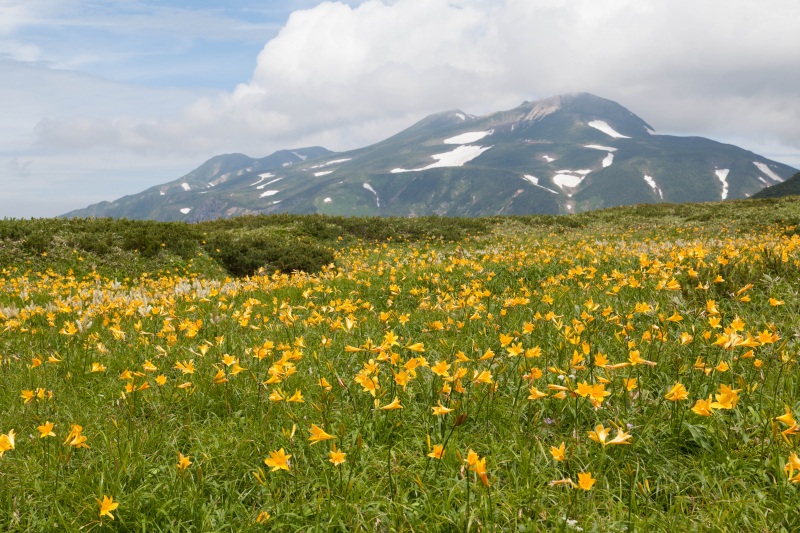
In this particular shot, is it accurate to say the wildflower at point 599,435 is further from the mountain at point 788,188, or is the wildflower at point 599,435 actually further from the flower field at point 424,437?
the mountain at point 788,188

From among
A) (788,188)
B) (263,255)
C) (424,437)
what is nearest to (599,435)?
(424,437)

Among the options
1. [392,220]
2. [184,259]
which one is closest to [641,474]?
[184,259]

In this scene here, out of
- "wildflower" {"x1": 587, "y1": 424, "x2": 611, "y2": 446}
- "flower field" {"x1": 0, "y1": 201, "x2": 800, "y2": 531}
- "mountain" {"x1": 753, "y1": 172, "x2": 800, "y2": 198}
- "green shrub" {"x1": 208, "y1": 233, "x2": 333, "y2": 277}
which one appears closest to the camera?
"wildflower" {"x1": 587, "y1": 424, "x2": 611, "y2": 446}

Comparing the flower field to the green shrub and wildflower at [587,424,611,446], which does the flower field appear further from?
the green shrub

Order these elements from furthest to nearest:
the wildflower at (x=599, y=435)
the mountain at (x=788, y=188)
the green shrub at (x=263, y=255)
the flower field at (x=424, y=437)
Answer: the mountain at (x=788, y=188) < the green shrub at (x=263, y=255) < the flower field at (x=424, y=437) < the wildflower at (x=599, y=435)

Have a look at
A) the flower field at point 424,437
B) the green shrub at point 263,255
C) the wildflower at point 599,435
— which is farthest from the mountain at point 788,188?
the wildflower at point 599,435

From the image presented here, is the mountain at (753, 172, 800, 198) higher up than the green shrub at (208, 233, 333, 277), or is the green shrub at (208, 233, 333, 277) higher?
the mountain at (753, 172, 800, 198)

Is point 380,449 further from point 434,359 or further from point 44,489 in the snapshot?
point 44,489

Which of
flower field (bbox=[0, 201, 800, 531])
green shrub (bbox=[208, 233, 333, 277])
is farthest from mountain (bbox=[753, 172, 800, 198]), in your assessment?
flower field (bbox=[0, 201, 800, 531])

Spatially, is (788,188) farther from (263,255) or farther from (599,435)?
(599,435)

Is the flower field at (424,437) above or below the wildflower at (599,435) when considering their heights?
below

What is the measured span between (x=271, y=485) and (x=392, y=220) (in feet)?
101

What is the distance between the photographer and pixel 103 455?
10.8 ft

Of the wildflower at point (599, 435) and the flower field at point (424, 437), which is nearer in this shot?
the wildflower at point (599, 435)
